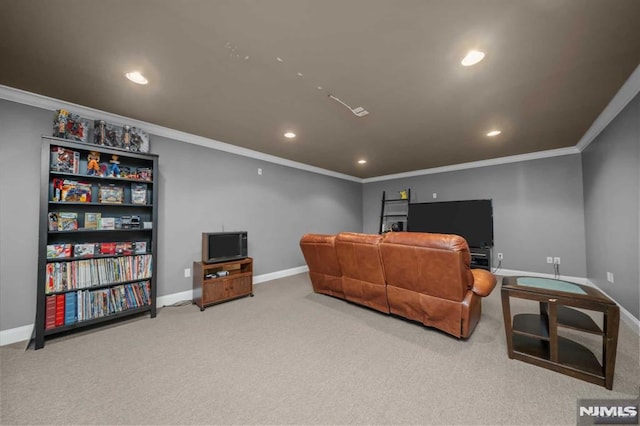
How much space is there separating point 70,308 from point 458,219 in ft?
20.7

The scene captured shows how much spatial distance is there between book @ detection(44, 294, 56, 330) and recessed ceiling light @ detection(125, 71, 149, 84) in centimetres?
223

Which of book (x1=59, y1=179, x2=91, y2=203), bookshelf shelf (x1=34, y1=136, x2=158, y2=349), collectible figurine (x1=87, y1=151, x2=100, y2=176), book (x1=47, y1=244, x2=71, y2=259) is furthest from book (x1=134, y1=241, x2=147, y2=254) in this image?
collectible figurine (x1=87, y1=151, x2=100, y2=176)

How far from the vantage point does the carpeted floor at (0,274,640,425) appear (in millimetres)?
1400

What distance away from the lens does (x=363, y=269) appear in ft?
9.19

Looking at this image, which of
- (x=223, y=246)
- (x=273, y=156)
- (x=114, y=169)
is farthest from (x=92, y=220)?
(x=273, y=156)

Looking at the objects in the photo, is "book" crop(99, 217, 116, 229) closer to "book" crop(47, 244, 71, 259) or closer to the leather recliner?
"book" crop(47, 244, 71, 259)

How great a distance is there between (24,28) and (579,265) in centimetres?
748

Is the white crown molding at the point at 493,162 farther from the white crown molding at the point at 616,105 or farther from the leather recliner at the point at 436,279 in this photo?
the leather recliner at the point at 436,279

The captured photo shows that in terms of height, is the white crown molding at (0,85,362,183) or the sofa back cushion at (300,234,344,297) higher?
the white crown molding at (0,85,362,183)

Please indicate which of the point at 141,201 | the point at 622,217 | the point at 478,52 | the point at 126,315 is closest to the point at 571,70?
the point at 478,52

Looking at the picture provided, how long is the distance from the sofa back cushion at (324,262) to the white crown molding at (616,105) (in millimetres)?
3261

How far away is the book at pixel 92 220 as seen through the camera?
2545 millimetres

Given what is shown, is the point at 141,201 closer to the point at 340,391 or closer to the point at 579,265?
the point at 340,391

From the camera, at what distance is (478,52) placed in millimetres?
1841
